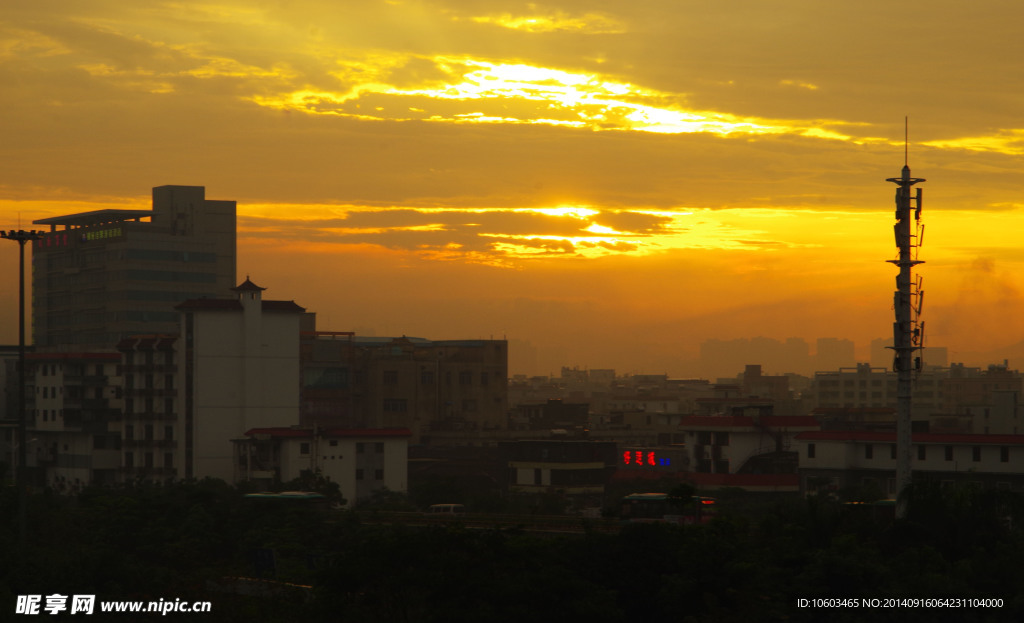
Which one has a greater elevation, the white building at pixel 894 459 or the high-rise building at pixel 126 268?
the high-rise building at pixel 126 268

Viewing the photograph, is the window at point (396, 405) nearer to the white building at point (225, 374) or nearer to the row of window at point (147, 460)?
the white building at point (225, 374)

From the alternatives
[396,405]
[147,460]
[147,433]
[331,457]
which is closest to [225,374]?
[147,433]

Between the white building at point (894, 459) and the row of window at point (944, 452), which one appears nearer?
the white building at point (894, 459)

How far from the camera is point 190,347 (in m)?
103

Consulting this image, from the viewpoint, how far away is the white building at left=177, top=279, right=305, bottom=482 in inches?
4016

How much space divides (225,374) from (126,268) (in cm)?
5311

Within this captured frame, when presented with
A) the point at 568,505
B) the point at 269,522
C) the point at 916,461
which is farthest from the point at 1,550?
the point at 916,461

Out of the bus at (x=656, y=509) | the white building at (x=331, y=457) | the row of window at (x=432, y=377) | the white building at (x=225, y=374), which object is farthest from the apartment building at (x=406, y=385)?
the bus at (x=656, y=509)

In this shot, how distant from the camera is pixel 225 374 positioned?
103000 millimetres

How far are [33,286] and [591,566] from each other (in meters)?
134

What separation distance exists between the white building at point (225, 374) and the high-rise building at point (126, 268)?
51.0 meters

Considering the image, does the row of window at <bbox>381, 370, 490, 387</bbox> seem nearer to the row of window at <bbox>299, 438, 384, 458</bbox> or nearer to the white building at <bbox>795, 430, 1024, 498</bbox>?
the row of window at <bbox>299, 438, 384, 458</bbox>

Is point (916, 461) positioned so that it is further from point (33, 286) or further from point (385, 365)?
point (33, 286)

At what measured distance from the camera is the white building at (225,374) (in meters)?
102
